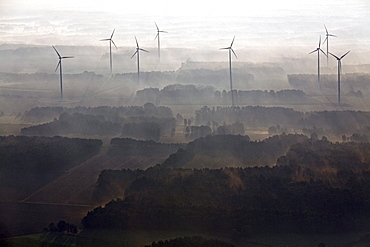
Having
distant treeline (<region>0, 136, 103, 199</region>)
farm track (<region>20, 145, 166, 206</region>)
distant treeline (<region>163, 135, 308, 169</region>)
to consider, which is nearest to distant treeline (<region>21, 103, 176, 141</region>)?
distant treeline (<region>0, 136, 103, 199</region>)

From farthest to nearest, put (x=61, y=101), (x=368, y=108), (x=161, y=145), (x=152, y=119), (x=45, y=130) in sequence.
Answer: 1. (x=61, y=101)
2. (x=368, y=108)
3. (x=152, y=119)
4. (x=45, y=130)
5. (x=161, y=145)

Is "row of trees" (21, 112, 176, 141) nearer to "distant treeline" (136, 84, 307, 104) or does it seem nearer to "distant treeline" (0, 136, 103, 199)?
"distant treeline" (0, 136, 103, 199)

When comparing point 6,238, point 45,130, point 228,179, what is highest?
point 45,130

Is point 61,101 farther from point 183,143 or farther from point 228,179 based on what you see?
point 228,179

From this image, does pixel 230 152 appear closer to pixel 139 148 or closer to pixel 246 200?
pixel 139 148

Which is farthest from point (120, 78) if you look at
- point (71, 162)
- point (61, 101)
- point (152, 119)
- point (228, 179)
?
point (228, 179)

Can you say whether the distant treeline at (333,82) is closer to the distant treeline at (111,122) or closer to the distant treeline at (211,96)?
the distant treeline at (211,96)
